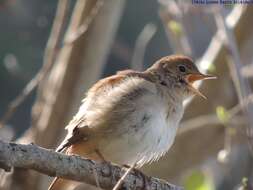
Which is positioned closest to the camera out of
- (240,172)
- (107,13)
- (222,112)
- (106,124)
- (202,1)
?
(106,124)

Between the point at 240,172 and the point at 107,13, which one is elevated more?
the point at 107,13

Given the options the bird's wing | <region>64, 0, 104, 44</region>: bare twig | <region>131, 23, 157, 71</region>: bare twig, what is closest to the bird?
the bird's wing

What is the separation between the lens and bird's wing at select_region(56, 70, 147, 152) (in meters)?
4.69

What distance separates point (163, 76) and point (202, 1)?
1.14 meters

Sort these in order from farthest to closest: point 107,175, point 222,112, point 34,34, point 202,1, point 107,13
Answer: point 34,34 < point 107,13 < point 202,1 < point 222,112 < point 107,175

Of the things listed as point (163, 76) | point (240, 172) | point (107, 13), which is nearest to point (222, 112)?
point (163, 76)

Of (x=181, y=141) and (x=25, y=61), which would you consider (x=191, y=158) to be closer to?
(x=181, y=141)

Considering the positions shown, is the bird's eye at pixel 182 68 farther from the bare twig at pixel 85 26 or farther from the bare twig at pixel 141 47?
the bare twig at pixel 141 47

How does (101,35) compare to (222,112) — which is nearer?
(222,112)

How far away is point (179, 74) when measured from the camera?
211 inches

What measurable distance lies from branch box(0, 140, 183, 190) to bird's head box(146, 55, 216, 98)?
1.28 m

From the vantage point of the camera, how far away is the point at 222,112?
520 cm

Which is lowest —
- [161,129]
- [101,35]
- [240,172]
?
[240,172]

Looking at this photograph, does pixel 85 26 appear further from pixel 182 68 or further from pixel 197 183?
pixel 197 183
